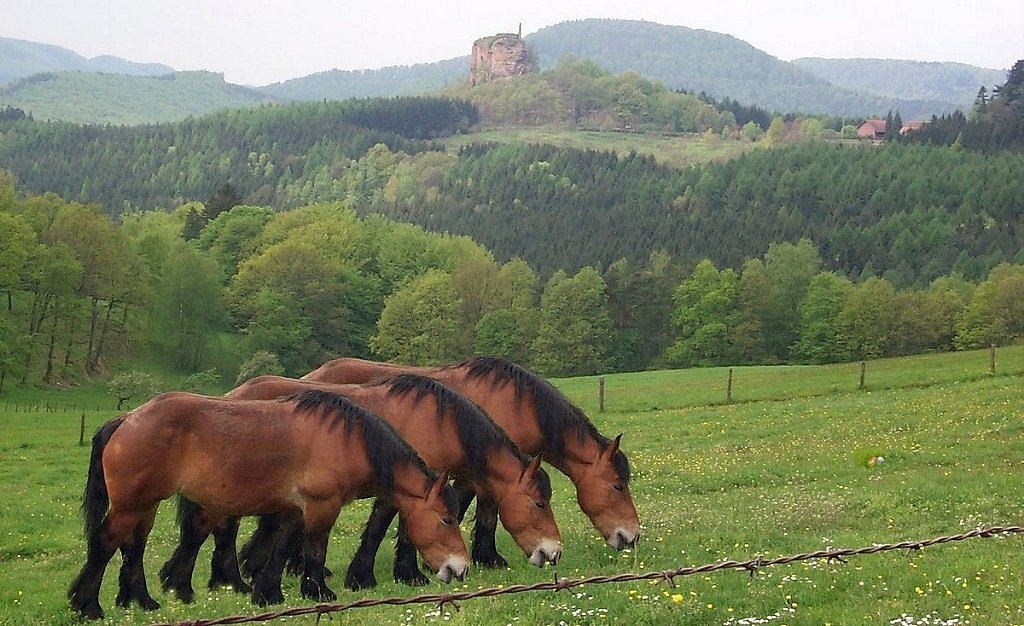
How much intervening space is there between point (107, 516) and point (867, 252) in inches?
4905

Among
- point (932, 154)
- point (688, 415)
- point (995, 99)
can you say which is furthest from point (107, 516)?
point (995, 99)

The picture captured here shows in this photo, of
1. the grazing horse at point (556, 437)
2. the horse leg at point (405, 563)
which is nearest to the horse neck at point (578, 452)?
the grazing horse at point (556, 437)

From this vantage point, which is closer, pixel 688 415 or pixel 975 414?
pixel 975 414

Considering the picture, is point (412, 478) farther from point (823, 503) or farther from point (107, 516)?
point (823, 503)

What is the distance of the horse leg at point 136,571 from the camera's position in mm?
10820

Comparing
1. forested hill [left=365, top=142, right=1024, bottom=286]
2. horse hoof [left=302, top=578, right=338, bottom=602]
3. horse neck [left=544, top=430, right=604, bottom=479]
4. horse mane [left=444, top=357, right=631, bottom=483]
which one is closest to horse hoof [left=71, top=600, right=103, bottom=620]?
horse hoof [left=302, top=578, right=338, bottom=602]

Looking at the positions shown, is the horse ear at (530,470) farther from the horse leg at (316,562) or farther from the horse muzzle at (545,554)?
the horse leg at (316,562)

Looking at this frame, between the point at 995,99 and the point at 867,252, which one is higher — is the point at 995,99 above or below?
above

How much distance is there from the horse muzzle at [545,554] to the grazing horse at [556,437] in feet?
3.73

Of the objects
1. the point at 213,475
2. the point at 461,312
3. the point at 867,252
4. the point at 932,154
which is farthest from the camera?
the point at 932,154

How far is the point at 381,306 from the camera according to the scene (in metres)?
87.1

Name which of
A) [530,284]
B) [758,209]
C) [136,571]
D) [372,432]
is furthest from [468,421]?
[758,209]

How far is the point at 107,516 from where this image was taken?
35.1 ft

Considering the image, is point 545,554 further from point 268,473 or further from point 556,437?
point 268,473
